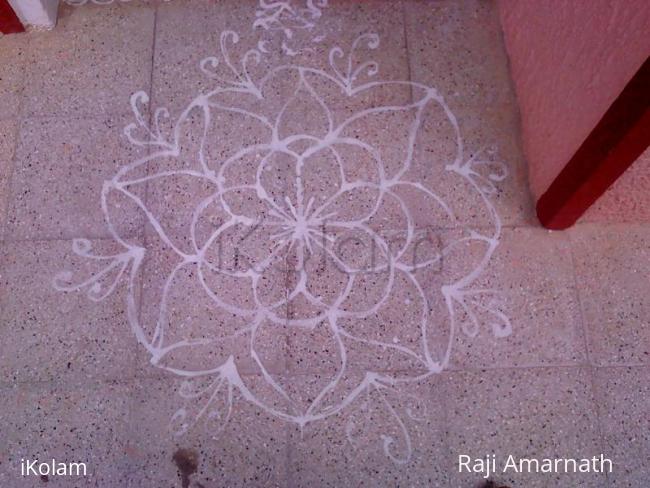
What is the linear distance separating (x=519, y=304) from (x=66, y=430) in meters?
1.20

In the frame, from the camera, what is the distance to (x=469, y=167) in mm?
1718

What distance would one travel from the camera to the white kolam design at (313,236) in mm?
1514

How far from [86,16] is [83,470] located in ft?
4.53

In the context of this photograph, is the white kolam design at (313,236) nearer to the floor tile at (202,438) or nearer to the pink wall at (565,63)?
the floor tile at (202,438)

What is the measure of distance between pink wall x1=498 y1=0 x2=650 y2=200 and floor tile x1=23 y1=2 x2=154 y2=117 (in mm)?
1125

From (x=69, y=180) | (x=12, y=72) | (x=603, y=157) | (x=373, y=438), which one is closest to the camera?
(x=603, y=157)

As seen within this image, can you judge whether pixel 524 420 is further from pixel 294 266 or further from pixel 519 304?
pixel 294 266

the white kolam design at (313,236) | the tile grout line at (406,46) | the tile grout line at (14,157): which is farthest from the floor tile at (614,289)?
the tile grout line at (14,157)

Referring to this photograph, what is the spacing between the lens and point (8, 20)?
185cm

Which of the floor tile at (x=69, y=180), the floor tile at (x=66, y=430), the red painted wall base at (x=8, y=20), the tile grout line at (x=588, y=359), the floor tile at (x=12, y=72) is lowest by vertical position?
the floor tile at (x=66, y=430)

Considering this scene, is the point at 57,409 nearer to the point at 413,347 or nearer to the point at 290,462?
the point at 290,462

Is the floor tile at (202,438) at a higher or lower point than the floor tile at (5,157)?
lower

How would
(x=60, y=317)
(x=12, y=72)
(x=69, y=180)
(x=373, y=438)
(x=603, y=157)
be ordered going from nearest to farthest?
1. (x=603, y=157)
2. (x=373, y=438)
3. (x=60, y=317)
4. (x=69, y=180)
5. (x=12, y=72)

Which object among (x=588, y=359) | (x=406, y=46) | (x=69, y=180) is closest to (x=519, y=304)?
(x=588, y=359)
